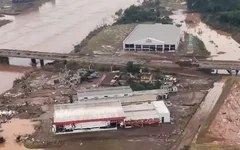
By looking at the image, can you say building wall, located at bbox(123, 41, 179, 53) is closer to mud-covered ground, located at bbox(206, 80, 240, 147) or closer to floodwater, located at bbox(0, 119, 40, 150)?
mud-covered ground, located at bbox(206, 80, 240, 147)

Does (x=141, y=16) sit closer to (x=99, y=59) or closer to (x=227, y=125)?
(x=99, y=59)

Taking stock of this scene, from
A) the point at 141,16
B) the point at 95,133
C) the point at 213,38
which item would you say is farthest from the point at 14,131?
the point at 141,16

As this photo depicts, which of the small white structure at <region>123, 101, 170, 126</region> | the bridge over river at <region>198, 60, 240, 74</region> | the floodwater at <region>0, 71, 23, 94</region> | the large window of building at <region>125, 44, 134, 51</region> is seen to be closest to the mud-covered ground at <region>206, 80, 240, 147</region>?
the small white structure at <region>123, 101, 170, 126</region>

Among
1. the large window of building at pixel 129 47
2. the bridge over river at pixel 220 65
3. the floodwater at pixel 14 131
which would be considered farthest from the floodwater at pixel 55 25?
the bridge over river at pixel 220 65

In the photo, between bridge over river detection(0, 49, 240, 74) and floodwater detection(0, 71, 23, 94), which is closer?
floodwater detection(0, 71, 23, 94)

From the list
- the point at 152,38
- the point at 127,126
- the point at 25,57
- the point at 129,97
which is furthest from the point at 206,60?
the point at 25,57

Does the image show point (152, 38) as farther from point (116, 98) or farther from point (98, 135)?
point (98, 135)
